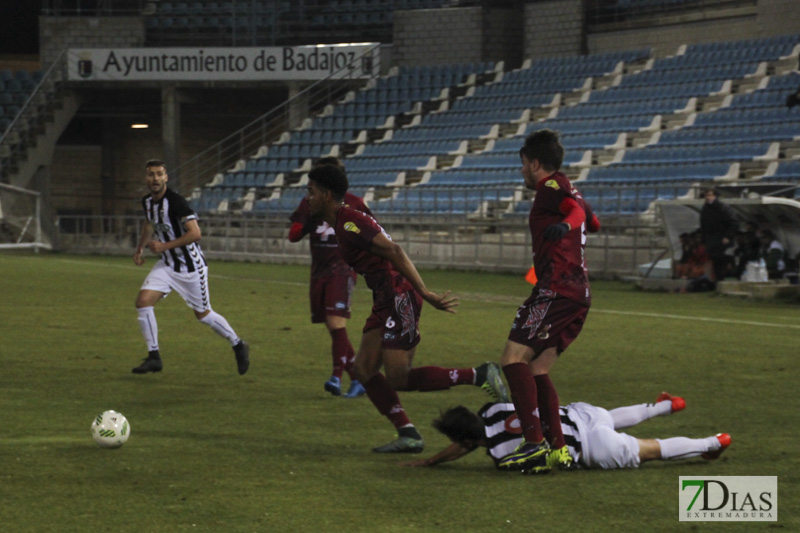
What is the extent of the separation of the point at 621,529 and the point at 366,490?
1.38m

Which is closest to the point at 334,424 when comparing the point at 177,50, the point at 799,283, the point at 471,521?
the point at 471,521

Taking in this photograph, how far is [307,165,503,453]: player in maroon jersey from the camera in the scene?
6930mm

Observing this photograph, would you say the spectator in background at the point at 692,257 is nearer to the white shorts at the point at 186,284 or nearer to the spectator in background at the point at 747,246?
the spectator in background at the point at 747,246

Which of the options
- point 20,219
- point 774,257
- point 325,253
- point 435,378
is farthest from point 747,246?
point 20,219

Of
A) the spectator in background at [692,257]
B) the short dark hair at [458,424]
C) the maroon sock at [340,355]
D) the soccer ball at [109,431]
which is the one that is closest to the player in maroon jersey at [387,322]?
the short dark hair at [458,424]

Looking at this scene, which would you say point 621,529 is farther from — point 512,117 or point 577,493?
point 512,117

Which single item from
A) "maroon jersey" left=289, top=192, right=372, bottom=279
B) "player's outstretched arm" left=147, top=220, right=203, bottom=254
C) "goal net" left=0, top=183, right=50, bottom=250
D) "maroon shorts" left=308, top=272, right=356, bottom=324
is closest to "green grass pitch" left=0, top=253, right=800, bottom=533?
"maroon shorts" left=308, top=272, right=356, bottom=324

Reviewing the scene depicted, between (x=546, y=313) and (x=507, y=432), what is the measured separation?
674mm

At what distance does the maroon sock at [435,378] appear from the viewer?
7.12 m

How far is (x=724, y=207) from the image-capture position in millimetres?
19406

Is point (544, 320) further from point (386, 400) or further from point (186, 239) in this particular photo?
point (186, 239)

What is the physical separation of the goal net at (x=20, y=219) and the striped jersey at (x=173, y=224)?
1015 inches

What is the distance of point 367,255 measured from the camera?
278 inches

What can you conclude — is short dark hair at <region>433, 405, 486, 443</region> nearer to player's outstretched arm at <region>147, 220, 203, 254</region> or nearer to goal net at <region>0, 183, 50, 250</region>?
player's outstretched arm at <region>147, 220, 203, 254</region>
